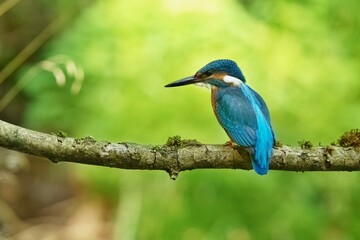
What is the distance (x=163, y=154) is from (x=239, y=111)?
0.41 metres

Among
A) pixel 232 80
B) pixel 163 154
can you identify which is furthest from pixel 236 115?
pixel 163 154

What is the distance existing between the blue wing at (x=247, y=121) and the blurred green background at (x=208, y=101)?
130 centimetres

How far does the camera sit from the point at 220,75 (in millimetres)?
2438

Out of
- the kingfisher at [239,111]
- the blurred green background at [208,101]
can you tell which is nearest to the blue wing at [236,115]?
the kingfisher at [239,111]

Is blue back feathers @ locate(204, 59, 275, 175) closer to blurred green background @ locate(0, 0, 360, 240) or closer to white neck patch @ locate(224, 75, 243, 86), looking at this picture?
white neck patch @ locate(224, 75, 243, 86)

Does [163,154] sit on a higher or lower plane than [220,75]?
lower

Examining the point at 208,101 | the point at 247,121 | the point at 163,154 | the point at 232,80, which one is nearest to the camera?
the point at 163,154

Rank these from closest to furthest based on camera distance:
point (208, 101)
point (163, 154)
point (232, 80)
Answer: point (163, 154), point (232, 80), point (208, 101)

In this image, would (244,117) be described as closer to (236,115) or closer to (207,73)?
(236,115)

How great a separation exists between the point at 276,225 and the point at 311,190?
0.30 metres

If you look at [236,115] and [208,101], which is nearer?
[236,115]

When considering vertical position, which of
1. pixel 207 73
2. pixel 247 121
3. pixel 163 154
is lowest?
pixel 163 154

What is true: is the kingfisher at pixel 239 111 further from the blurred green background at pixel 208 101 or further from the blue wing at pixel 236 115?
the blurred green background at pixel 208 101

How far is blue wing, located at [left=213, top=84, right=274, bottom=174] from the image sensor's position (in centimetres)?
212
